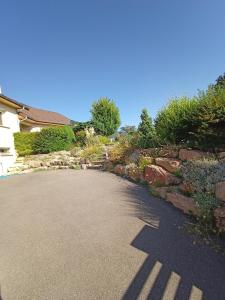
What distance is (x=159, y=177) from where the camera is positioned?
639cm

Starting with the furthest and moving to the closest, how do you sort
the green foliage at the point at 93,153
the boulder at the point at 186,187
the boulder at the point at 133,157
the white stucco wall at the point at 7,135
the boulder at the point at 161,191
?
the white stucco wall at the point at 7,135 → the green foliage at the point at 93,153 → the boulder at the point at 133,157 → the boulder at the point at 161,191 → the boulder at the point at 186,187

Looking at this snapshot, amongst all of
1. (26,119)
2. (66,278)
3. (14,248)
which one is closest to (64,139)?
(26,119)

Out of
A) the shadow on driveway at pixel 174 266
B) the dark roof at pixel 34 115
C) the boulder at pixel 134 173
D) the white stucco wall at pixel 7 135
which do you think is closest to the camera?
the shadow on driveway at pixel 174 266

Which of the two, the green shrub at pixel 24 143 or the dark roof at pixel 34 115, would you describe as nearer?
the green shrub at pixel 24 143

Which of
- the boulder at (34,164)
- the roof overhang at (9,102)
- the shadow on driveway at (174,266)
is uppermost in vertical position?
the roof overhang at (9,102)

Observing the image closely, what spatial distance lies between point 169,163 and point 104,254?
11.9 ft

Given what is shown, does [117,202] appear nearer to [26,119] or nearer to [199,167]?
[199,167]

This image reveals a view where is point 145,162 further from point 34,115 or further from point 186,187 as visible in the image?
point 34,115

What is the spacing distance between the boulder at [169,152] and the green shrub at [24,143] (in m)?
11.3

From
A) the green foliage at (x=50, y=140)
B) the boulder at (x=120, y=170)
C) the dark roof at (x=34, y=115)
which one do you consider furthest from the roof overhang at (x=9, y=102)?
the boulder at (x=120, y=170)

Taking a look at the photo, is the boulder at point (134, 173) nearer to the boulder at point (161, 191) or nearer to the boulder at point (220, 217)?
the boulder at point (161, 191)

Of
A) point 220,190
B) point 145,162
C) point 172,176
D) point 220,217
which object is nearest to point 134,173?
point 145,162

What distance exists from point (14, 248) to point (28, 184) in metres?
5.16

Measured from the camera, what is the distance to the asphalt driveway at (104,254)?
2744 millimetres
